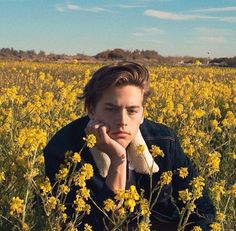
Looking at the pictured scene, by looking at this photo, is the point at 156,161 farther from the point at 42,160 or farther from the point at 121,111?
the point at 42,160

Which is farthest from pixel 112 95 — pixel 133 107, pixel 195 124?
pixel 195 124

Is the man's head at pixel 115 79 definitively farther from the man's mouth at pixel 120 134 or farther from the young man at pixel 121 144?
the man's mouth at pixel 120 134

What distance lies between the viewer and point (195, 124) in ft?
14.9

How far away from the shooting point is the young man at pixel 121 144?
8.32ft

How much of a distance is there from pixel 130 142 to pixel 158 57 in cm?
3830

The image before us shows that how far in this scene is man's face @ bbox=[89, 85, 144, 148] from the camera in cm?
254

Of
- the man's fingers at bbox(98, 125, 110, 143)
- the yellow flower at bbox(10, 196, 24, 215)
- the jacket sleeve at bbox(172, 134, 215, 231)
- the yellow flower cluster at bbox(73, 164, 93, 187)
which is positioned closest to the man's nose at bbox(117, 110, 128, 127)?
the man's fingers at bbox(98, 125, 110, 143)

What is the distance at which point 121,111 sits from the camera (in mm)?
2594

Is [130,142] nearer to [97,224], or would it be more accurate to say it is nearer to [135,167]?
[135,167]

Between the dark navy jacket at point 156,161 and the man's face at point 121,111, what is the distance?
227 mm

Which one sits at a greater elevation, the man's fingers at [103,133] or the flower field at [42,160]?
the man's fingers at [103,133]

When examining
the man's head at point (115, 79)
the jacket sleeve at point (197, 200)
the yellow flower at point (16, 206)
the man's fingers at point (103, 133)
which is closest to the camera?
the yellow flower at point (16, 206)

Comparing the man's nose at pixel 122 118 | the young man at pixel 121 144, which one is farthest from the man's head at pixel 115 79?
the man's nose at pixel 122 118

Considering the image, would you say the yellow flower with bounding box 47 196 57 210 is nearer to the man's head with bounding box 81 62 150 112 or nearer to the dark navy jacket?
the dark navy jacket
